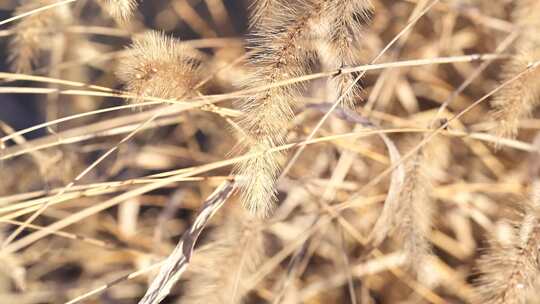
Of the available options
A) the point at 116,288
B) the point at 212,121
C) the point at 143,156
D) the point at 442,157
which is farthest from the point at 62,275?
the point at 442,157

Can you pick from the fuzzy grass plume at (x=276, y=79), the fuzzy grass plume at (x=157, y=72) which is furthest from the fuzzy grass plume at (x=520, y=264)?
the fuzzy grass plume at (x=157, y=72)

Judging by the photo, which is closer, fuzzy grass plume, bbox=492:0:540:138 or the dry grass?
the dry grass

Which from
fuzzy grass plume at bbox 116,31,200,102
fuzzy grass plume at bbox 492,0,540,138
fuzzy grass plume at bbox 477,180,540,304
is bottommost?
fuzzy grass plume at bbox 477,180,540,304

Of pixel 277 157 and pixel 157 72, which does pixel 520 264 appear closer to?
pixel 277 157

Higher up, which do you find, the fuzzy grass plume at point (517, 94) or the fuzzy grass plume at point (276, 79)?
the fuzzy grass plume at point (276, 79)

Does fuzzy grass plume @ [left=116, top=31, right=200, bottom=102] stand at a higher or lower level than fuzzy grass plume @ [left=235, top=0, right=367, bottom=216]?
higher

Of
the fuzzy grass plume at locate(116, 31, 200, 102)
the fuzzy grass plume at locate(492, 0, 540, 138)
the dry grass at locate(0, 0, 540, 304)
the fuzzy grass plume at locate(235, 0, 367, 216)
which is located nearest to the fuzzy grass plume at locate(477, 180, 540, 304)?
the dry grass at locate(0, 0, 540, 304)

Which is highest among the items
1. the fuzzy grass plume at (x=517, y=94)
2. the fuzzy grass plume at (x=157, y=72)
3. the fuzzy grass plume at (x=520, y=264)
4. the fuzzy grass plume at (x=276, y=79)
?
the fuzzy grass plume at (x=157, y=72)

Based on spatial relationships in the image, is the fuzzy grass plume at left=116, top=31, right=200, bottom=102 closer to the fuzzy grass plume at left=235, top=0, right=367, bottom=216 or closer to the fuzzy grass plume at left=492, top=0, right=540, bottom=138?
the fuzzy grass plume at left=235, top=0, right=367, bottom=216

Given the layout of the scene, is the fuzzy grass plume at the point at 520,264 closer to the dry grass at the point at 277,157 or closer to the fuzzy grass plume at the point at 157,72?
the dry grass at the point at 277,157

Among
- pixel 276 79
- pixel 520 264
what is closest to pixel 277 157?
pixel 276 79
